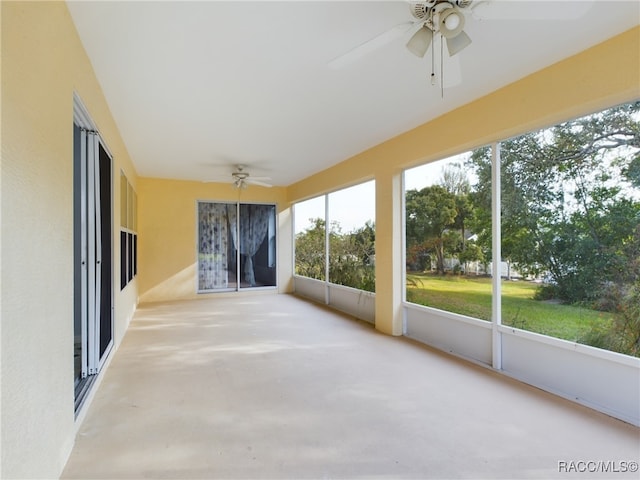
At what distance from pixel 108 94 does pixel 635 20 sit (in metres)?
4.00

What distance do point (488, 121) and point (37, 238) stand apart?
3437 millimetres

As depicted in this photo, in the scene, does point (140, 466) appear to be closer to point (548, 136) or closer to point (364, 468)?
point (364, 468)

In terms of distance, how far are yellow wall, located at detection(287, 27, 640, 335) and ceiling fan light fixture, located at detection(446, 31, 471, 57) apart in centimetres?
124

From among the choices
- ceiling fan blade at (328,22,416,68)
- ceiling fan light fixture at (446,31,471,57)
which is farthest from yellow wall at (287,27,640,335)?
ceiling fan blade at (328,22,416,68)

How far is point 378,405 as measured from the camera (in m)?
2.49

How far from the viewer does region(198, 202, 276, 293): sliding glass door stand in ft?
24.0

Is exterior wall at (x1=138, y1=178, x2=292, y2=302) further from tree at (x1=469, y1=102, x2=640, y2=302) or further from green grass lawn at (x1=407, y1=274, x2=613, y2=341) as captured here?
tree at (x1=469, y1=102, x2=640, y2=302)

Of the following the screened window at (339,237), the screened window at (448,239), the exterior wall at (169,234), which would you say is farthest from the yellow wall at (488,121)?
the exterior wall at (169,234)

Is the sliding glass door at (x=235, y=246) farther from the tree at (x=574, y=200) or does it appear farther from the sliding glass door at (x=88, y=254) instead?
the tree at (x=574, y=200)

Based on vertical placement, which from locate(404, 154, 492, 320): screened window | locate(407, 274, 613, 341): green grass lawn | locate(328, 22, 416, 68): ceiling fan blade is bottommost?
locate(407, 274, 613, 341): green grass lawn

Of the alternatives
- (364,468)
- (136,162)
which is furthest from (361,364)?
(136,162)

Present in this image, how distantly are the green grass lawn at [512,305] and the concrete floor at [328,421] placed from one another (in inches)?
20.8

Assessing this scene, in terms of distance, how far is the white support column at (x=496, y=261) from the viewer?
10.3ft

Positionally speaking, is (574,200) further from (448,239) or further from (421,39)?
(421,39)
